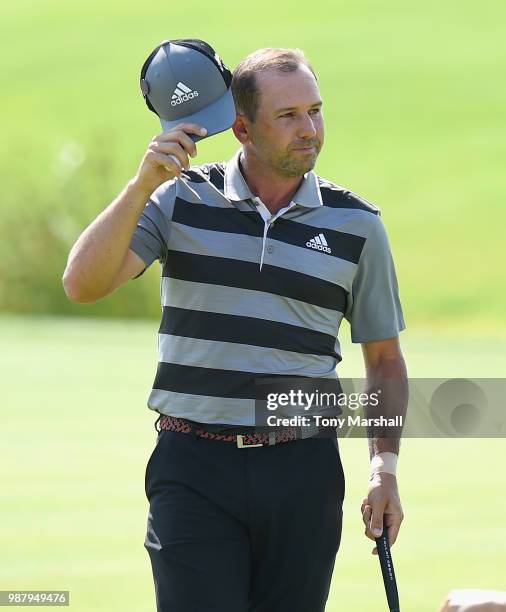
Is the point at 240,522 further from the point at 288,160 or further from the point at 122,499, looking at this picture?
the point at 122,499

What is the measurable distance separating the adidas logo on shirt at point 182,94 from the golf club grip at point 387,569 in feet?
4.53

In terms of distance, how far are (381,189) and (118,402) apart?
23712 millimetres

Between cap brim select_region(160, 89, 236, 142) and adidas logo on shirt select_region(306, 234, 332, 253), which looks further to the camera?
adidas logo on shirt select_region(306, 234, 332, 253)

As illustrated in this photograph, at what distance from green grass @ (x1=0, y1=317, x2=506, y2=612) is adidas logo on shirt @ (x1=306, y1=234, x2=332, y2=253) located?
9.56 ft

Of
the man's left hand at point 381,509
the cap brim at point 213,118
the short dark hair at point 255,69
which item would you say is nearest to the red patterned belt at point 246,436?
the man's left hand at point 381,509

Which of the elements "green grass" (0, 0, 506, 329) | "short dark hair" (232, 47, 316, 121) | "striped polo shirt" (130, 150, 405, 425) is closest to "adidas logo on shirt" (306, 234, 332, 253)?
"striped polo shirt" (130, 150, 405, 425)

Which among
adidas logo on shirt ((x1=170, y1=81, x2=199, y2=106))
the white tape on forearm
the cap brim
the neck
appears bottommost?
the white tape on forearm

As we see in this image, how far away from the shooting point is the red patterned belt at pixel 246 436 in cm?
436

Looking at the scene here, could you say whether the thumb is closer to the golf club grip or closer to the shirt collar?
the golf club grip

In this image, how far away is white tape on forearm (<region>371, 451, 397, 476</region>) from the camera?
458 centimetres

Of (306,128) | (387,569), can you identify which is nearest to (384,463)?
(387,569)

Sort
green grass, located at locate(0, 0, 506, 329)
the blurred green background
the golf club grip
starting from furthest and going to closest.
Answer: green grass, located at locate(0, 0, 506, 329)
the blurred green background
the golf club grip

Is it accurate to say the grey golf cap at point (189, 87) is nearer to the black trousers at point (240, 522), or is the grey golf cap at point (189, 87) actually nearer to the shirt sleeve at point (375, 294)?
the shirt sleeve at point (375, 294)

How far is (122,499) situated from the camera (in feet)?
31.6
